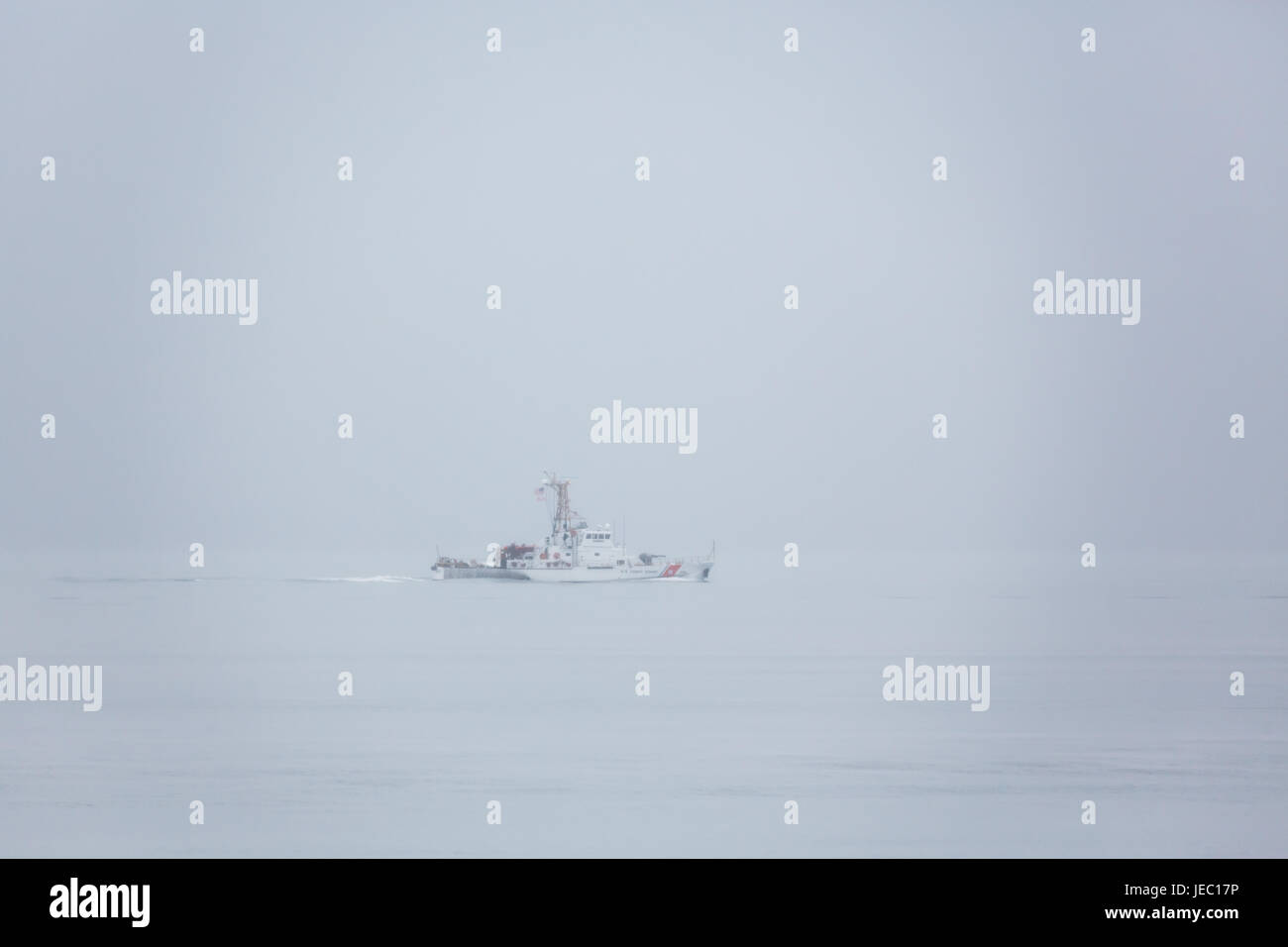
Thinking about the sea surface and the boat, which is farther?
the boat

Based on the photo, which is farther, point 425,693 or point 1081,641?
point 1081,641

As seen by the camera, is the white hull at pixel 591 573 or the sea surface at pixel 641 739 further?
the white hull at pixel 591 573

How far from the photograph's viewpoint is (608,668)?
64.2ft

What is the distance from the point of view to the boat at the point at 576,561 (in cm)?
3600

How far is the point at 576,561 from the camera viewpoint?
3625 centimetres

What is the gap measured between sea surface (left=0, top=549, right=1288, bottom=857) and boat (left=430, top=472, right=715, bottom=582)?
26.0ft

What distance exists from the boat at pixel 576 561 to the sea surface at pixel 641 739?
791 centimetres

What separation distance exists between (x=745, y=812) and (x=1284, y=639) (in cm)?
1497

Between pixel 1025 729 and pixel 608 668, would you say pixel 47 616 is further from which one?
pixel 1025 729

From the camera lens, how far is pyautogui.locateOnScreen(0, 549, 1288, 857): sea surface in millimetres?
10836

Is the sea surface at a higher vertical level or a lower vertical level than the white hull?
lower

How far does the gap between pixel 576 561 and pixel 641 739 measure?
21.9 meters
